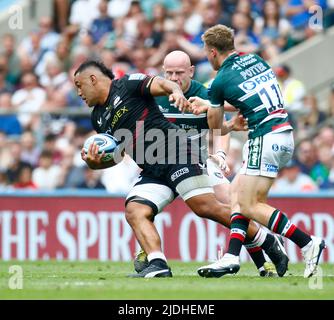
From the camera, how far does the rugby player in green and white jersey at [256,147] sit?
1010 centimetres

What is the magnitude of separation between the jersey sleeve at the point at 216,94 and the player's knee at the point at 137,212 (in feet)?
4.13

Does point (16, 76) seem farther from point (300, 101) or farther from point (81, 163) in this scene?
point (300, 101)

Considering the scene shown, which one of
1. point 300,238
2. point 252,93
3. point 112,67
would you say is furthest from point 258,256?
point 112,67

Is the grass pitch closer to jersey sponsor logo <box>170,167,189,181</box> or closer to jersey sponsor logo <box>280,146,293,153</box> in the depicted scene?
jersey sponsor logo <box>170,167,189,181</box>

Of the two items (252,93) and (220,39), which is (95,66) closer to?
(220,39)

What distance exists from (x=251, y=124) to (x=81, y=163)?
25.6 ft

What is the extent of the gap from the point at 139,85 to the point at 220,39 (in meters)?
0.95

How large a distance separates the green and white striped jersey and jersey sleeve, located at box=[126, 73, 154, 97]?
2.20ft

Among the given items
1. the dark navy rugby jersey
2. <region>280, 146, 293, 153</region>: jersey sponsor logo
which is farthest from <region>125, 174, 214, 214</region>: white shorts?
<region>280, 146, 293, 153</region>: jersey sponsor logo

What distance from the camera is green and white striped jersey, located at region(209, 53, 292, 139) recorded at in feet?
33.3

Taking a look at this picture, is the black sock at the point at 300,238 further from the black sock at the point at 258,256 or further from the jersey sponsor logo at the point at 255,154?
the black sock at the point at 258,256

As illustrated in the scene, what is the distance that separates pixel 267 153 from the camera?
1015cm

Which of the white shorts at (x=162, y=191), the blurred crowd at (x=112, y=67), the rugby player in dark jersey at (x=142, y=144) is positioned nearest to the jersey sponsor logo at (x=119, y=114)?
the rugby player in dark jersey at (x=142, y=144)
